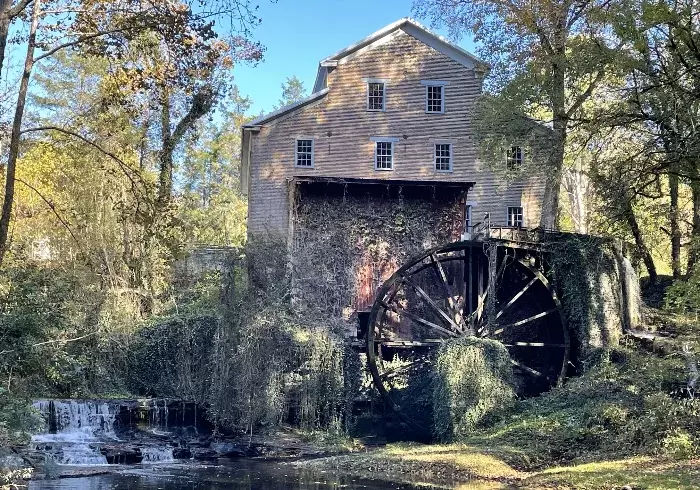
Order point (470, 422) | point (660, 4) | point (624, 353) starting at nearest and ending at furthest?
point (660, 4) → point (470, 422) → point (624, 353)

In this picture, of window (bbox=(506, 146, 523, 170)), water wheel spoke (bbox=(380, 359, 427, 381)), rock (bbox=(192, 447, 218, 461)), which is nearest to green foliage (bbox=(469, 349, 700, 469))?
water wheel spoke (bbox=(380, 359, 427, 381))

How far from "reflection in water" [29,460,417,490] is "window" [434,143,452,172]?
15.2 metres

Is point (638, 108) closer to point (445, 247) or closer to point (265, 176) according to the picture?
point (445, 247)

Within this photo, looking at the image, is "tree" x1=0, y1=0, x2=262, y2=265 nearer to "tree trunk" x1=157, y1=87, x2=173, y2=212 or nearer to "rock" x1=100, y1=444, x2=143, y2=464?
"rock" x1=100, y1=444, x2=143, y2=464

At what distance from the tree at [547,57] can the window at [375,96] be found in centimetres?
319

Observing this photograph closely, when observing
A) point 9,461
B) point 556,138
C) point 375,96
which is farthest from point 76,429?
point 375,96

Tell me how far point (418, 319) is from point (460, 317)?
117 centimetres

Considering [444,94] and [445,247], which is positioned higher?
[444,94]

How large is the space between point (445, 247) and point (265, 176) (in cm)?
932

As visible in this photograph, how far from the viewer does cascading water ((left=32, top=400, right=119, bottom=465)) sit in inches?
622

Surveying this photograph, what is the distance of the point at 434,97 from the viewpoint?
92.6ft

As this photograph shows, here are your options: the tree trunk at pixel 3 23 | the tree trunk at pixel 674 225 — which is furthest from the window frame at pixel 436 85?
the tree trunk at pixel 3 23

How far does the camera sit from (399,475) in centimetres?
1456

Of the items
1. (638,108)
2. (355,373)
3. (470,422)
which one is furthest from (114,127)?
(638,108)
